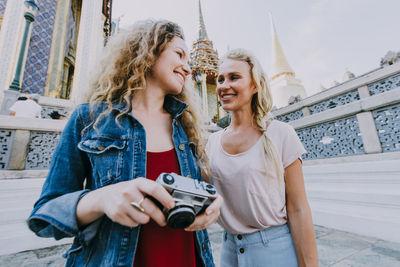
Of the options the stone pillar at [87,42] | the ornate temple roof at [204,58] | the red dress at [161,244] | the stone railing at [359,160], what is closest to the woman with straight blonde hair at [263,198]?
the red dress at [161,244]

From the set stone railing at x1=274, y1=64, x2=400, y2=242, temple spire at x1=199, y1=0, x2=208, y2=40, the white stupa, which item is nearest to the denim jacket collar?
stone railing at x1=274, y1=64, x2=400, y2=242

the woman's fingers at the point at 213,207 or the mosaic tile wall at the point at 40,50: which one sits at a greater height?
the mosaic tile wall at the point at 40,50

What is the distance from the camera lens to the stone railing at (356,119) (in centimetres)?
371

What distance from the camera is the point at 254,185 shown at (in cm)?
128

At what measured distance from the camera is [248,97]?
1.58 meters

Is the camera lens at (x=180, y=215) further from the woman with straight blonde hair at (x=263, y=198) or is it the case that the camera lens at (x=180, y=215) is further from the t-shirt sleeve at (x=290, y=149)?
the t-shirt sleeve at (x=290, y=149)

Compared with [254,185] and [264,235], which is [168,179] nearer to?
[254,185]

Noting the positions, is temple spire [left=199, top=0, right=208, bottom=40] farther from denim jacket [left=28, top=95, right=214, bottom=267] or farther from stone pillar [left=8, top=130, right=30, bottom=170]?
denim jacket [left=28, top=95, right=214, bottom=267]

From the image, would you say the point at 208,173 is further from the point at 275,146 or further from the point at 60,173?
the point at 60,173

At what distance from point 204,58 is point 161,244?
2117 cm

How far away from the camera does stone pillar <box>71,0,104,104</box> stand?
7.44 metres

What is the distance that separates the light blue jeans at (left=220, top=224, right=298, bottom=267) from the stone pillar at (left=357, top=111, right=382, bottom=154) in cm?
400

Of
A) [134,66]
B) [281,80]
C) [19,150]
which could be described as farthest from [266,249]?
[281,80]

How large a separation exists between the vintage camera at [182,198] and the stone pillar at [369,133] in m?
4.80
